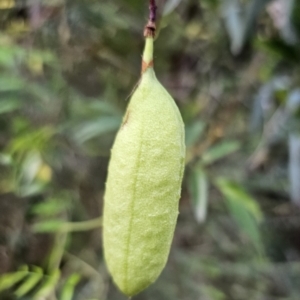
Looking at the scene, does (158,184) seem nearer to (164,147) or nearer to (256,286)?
(164,147)

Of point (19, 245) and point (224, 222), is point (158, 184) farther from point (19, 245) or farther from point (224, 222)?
point (224, 222)

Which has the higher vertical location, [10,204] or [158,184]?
[158,184]

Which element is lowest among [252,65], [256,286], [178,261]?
[256,286]

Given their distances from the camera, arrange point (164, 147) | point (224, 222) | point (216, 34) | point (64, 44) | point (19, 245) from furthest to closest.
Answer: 1. point (224, 222)
2. point (216, 34)
3. point (64, 44)
4. point (19, 245)
5. point (164, 147)

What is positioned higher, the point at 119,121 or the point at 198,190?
the point at 119,121

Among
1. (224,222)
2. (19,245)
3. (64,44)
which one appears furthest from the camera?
(224,222)

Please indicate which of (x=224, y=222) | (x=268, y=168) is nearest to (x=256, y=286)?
(x=224, y=222)

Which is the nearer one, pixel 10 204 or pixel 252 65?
pixel 10 204
